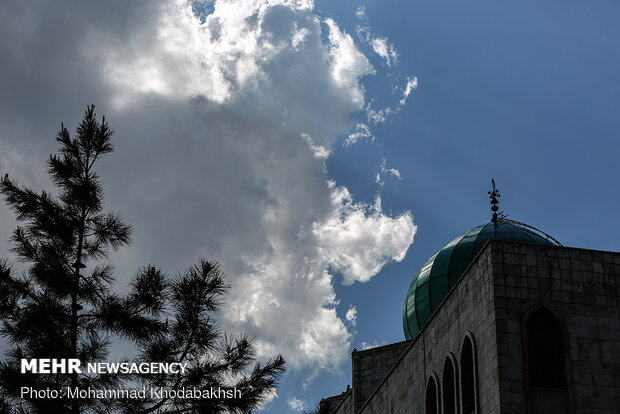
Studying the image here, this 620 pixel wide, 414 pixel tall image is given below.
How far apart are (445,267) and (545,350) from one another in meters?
13.2

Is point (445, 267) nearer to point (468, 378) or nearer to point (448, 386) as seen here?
point (448, 386)

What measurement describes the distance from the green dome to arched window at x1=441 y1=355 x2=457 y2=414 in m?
9.82

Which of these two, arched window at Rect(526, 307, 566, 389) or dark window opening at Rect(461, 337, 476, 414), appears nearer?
arched window at Rect(526, 307, 566, 389)

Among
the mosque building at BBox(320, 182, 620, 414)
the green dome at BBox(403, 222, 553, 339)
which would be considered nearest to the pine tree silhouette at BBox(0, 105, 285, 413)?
the mosque building at BBox(320, 182, 620, 414)

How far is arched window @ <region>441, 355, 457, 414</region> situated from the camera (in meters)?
21.1

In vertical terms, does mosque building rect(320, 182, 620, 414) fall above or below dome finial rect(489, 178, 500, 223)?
below

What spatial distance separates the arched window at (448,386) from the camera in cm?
2108

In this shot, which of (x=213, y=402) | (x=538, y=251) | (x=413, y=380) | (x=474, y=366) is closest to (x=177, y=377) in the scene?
(x=213, y=402)

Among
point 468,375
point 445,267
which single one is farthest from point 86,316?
point 445,267

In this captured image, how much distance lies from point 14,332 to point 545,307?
34.2 feet

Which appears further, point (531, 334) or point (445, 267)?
point (445, 267)

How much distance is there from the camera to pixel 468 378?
66.0ft

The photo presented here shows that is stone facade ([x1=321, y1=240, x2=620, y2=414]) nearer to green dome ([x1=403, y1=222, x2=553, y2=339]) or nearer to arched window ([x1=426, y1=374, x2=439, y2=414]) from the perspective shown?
arched window ([x1=426, y1=374, x2=439, y2=414])

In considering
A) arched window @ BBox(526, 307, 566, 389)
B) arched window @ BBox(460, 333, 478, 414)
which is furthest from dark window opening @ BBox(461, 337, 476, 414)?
arched window @ BBox(526, 307, 566, 389)
